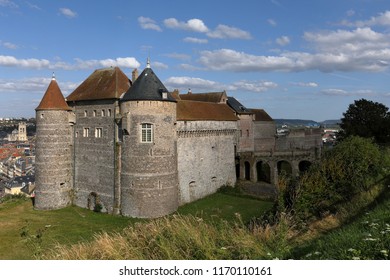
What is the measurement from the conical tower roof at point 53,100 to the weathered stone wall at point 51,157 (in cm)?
32

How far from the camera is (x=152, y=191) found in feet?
78.1

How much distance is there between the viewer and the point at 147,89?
78.2 feet

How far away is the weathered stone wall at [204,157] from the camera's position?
90.4 ft

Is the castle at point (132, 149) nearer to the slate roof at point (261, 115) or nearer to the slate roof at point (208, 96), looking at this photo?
the slate roof at point (208, 96)

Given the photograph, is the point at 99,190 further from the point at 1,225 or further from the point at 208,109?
the point at 208,109

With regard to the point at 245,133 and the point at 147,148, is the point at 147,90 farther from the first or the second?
the point at 245,133

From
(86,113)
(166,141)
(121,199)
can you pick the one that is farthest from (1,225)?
(166,141)

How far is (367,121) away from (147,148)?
991 inches

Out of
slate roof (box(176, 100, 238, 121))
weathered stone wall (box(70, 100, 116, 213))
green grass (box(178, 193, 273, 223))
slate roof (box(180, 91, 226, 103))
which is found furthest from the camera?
slate roof (box(180, 91, 226, 103))

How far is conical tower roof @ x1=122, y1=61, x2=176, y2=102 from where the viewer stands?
2366 centimetres

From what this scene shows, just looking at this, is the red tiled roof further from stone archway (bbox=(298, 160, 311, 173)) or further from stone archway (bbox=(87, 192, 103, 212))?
stone archway (bbox=(298, 160, 311, 173))

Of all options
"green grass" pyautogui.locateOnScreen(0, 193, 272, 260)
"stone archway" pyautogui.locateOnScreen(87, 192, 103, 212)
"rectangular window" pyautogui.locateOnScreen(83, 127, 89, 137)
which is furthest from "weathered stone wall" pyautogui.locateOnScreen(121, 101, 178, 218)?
"rectangular window" pyautogui.locateOnScreen(83, 127, 89, 137)

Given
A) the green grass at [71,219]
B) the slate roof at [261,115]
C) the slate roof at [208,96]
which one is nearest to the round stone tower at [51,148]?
the green grass at [71,219]

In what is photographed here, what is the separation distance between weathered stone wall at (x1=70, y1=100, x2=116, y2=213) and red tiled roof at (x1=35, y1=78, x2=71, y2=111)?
A: 1232mm
